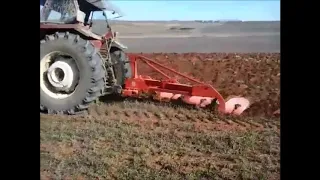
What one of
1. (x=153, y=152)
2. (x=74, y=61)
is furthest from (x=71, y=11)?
(x=153, y=152)

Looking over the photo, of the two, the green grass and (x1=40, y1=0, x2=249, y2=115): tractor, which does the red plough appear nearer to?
(x1=40, y1=0, x2=249, y2=115): tractor

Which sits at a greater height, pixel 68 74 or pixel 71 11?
pixel 71 11

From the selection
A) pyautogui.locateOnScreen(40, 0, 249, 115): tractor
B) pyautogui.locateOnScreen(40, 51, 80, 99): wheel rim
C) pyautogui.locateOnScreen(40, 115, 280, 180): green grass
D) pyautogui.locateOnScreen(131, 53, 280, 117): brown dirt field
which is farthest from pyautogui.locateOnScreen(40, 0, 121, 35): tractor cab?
pyautogui.locateOnScreen(40, 115, 280, 180): green grass

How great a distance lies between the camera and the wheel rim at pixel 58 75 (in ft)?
7.18

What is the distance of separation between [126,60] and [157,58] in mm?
148

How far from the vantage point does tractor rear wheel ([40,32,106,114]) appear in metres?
2.17

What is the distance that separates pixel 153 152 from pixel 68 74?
0.55m

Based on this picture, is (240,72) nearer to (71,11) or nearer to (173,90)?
(173,90)

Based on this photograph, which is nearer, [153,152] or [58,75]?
[153,152]

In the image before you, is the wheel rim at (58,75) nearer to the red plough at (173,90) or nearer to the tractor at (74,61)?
the tractor at (74,61)

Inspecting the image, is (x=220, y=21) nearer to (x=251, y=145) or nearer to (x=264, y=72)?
(x=264, y=72)

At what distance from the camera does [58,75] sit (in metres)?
2.21

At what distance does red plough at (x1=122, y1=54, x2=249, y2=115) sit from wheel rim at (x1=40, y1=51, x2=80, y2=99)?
0.81ft
